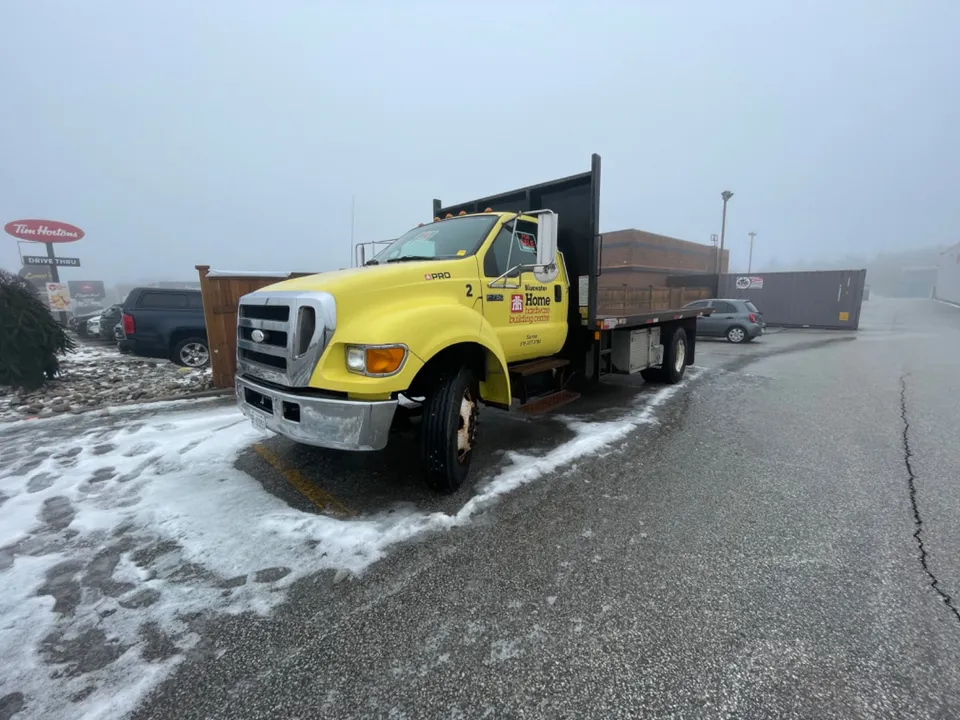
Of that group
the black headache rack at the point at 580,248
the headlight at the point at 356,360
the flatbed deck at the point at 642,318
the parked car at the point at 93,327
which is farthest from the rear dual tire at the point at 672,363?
the parked car at the point at 93,327

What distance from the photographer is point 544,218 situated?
13.3 feet

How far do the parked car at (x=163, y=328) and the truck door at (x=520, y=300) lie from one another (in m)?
7.26

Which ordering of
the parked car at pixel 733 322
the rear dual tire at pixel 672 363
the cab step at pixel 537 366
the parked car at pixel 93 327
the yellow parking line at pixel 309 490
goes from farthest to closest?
1. the parked car at pixel 93 327
2. the parked car at pixel 733 322
3. the rear dual tire at pixel 672 363
4. the cab step at pixel 537 366
5. the yellow parking line at pixel 309 490

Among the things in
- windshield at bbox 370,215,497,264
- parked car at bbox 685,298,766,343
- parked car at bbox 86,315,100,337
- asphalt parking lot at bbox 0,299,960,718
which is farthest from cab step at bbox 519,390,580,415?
parked car at bbox 86,315,100,337

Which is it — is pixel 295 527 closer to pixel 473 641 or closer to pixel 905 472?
pixel 473 641

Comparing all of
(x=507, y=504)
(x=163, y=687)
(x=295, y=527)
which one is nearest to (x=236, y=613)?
(x=163, y=687)

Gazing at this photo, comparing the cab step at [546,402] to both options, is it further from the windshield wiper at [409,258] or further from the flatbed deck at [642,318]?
the windshield wiper at [409,258]

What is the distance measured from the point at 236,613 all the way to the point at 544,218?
3.52 m

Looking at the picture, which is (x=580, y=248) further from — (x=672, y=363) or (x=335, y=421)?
(x=335, y=421)

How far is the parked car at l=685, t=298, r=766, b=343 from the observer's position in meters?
15.6

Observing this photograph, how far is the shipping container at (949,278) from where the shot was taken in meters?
46.9

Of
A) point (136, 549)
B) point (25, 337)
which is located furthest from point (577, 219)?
point (25, 337)

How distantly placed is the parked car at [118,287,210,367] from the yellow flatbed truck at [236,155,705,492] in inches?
252

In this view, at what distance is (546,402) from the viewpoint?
5.27 metres
